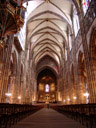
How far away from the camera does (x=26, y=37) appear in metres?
22.8

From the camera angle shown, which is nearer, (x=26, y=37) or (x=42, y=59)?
(x=26, y=37)

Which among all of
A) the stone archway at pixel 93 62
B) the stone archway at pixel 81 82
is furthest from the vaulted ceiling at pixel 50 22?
the stone archway at pixel 93 62

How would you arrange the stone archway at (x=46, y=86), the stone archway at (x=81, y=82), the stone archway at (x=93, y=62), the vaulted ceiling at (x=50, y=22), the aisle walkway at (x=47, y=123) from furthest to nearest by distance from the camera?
the stone archway at (x=46, y=86) < the vaulted ceiling at (x=50, y=22) < the stone archway at (x=81, y=82) < the stone archway at (x=93, y=62) < the aisle walkway at (x=47, y=123)

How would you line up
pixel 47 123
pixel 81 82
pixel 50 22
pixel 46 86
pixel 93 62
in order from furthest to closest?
pixel 46 86, pixel 50 22, pixel 81 82, pixel 93 62, pixel 47 123

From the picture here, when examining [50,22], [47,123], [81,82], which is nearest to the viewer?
[47,123]

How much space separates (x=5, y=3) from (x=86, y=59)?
29.7 feet

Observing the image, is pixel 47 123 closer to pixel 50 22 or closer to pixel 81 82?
pixel 81 82

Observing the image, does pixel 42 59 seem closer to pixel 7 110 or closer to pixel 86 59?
pixel 86 59

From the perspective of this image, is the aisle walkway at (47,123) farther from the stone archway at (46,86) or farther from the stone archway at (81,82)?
the stone archway at (46,86)

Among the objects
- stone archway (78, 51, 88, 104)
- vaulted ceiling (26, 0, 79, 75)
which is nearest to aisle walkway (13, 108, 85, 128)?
stone archway (78, 51, 88, 104)

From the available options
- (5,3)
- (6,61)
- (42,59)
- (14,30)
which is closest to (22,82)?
(6,61)

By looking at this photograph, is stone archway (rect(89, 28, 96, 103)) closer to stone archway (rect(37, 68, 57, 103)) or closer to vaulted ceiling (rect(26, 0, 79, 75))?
vaulted ceiling (rect(26, 0, 79, 75))

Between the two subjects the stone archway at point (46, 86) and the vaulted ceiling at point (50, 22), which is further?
the stone archway at point (46, 86)

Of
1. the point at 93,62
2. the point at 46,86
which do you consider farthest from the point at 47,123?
the point at 46,86
